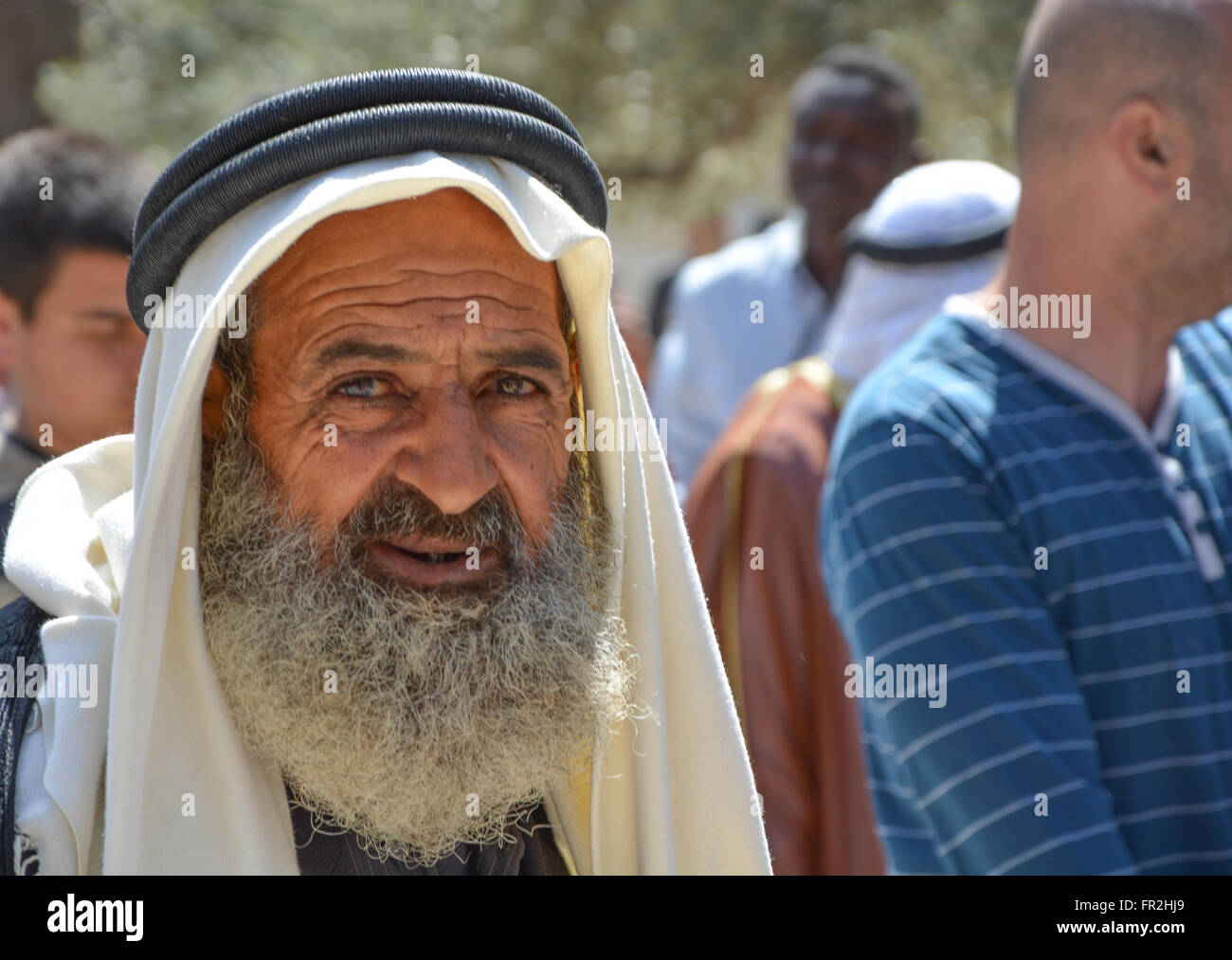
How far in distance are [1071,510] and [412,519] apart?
4.28ft

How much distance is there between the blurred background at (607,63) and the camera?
28.4 ft

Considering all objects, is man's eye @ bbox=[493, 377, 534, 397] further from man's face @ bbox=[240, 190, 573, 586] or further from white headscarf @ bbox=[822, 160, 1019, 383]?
white headscarf @ bbox=[822, 160, 1019, 383]

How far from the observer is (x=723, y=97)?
13.2 m

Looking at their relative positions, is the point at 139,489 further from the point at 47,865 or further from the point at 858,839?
the point at 858,839

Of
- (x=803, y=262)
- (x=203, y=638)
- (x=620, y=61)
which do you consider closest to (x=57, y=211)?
(x=203, y=638)

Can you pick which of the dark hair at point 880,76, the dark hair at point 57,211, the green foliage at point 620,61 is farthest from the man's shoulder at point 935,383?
the green foliage at point 620,61

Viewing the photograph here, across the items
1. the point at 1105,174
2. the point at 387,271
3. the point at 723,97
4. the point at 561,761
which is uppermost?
Result: the point at 723,97

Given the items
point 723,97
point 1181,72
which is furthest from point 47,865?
point 723,97

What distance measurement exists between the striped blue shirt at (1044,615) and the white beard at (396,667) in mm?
784

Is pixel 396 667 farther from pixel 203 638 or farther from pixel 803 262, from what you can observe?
pixel 803 262

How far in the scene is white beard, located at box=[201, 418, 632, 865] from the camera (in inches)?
84.0

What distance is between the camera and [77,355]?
362 cm
